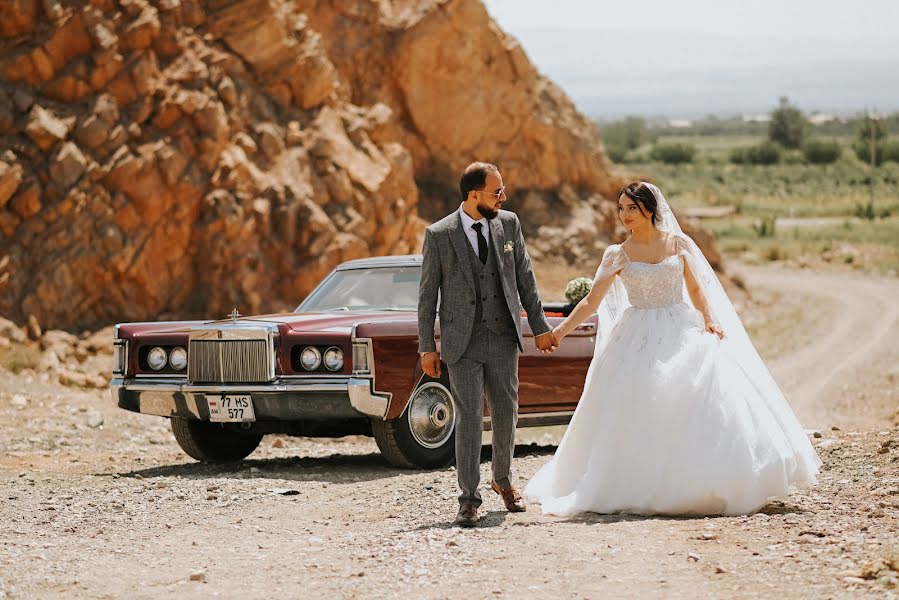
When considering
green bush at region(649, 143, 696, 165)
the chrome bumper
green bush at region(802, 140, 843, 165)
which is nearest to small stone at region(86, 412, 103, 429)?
the chrome bumper

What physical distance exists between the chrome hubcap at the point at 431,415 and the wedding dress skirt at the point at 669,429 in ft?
6.29

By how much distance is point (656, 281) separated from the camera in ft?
25.6

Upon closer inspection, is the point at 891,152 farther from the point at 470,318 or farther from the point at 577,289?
the point at 470,318

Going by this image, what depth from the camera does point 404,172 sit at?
22.5m

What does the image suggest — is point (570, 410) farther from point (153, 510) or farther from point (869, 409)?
point (869, 409)

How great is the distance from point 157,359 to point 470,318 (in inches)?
144

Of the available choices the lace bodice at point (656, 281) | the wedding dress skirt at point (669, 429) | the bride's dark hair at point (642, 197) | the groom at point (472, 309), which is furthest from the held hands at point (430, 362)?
the bride's dark hair at point (642, 197)

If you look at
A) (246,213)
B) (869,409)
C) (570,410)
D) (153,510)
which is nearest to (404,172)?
(246,213)

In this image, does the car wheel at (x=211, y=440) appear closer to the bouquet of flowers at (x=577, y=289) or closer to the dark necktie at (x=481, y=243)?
the bouquet of flowers at (x=577, y=289)

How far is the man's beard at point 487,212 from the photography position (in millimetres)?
7363

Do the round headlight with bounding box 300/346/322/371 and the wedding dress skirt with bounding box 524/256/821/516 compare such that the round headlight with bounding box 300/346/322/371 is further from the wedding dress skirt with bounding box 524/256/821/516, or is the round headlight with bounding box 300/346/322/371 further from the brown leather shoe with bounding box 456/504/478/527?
the brown leather shoe with bounding box 456/504/478/527

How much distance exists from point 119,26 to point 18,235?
3.47m

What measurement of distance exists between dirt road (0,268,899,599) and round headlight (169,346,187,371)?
768mm

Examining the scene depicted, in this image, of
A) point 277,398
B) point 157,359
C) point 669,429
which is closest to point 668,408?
point 669,429
